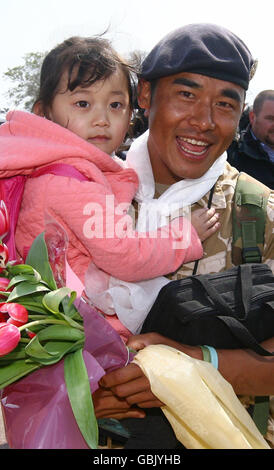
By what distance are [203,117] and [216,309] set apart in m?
0.86

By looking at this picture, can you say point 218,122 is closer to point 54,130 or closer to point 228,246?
point 228,246

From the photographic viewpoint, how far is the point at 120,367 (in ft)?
5.71

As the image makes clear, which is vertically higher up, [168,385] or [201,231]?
[201,231]

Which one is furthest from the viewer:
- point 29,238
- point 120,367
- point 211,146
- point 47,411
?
point 211,146

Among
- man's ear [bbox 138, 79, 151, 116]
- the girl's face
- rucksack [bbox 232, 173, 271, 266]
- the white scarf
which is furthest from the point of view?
man's ear [bbox 138, 79, 151, 116]

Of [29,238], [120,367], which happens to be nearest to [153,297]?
[120,367]

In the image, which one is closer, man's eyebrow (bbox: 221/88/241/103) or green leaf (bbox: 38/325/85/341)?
green leaf (bbox: 38/325/85/341)

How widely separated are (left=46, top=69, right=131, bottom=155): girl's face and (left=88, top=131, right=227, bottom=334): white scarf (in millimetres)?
254

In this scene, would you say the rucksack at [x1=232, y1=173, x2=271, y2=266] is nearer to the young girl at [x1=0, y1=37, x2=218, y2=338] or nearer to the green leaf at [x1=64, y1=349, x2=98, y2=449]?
the young girl at [x1=0, y1=37, x2=218, y2=338]

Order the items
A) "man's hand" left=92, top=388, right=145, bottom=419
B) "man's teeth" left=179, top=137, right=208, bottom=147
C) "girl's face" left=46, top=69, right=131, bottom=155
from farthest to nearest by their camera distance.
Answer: "man's teeth" left=179, top=137, right=208, bottom=147 < "girl's face" left=46, top=69, right=131, bottom=155 < "man's hand" left=92, top=388, right=145, bottom=419

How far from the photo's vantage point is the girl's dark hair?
2.17m

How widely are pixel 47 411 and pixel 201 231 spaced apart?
971 millimetres

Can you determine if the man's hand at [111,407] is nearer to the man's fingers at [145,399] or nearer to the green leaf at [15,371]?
the man's fingers at [145,399]

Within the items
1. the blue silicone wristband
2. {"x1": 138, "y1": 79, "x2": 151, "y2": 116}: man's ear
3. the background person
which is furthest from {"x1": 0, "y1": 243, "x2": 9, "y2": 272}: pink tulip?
the background person
